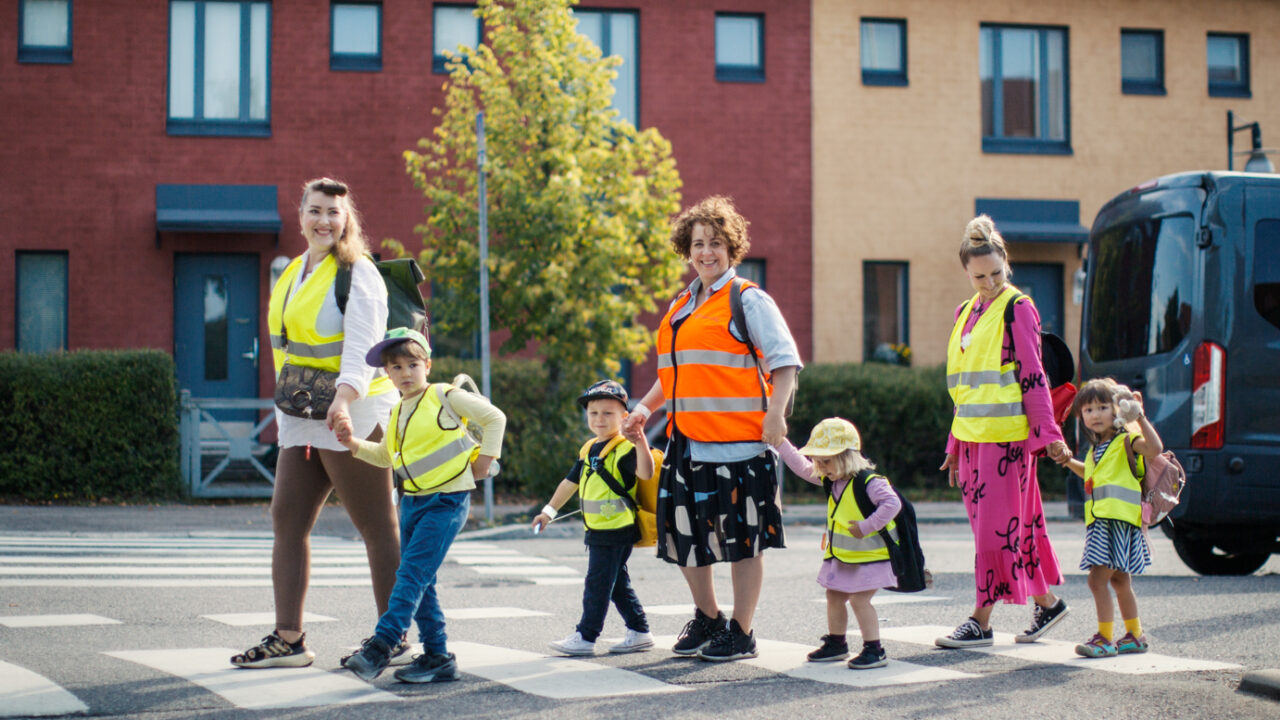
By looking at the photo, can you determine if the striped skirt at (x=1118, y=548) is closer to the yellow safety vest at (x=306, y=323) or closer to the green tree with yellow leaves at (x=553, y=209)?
the yellow safety vest at (x=306, y=323)

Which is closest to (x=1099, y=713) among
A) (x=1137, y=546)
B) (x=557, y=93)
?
(x=1137, y=546)

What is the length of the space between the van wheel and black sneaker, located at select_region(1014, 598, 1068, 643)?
3.96m

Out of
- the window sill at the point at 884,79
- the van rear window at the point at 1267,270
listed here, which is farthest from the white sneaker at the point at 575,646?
the window sill at the point at 884,79

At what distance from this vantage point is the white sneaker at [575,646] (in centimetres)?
614

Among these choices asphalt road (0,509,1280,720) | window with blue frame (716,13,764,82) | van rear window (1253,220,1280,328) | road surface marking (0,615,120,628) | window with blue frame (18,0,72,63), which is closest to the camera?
asphalt road (0,509,1280,720)

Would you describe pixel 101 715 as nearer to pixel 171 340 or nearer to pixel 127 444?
pixel 127 444

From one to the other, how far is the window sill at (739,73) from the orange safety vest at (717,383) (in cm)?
1487

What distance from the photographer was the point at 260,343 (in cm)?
1902

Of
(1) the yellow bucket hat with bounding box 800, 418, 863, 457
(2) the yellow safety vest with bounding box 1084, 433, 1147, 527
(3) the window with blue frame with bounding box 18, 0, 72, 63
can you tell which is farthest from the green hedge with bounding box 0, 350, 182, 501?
(2) the yellow safety vest with bounding box 1084, 433, 1147, 527

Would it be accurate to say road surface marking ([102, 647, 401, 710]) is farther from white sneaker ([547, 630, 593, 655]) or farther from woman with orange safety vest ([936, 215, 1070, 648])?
woman with orange safety vest ([936, 215, 1070, 648])

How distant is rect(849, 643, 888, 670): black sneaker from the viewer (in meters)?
5.73

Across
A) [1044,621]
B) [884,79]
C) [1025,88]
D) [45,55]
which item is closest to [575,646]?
[1044,621]

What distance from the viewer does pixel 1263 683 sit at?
5.18m

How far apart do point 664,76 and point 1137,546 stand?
48.6ft
